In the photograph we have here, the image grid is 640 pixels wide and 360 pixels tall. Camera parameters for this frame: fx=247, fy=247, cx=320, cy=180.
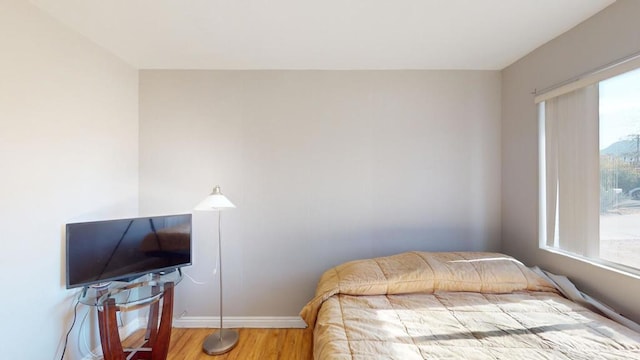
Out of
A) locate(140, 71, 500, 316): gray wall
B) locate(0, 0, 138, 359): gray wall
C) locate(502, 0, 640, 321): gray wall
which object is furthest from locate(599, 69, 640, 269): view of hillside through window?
locate(0, 0, 138, 359): gray wall

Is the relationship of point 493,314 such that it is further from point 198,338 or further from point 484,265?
point 198,338

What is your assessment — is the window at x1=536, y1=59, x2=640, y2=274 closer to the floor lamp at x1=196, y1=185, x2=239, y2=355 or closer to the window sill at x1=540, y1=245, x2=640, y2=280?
the window sill at x1=540, y1=245, x2=640, y2=280

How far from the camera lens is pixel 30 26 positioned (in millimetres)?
1505

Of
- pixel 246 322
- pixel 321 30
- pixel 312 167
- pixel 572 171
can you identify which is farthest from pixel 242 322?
pixel 572 171

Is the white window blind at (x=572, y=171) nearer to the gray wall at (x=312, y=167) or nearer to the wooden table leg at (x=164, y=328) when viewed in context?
the gray wall at (x=312, y=167)

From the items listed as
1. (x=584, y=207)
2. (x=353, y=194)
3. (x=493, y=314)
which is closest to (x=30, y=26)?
(x=353, y=194)

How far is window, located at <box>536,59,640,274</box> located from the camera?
1468 millimetres

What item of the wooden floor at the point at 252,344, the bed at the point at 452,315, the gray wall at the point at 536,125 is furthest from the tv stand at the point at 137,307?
the gray wall at the point at 536,125

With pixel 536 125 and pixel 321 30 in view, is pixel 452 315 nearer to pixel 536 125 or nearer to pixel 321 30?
pixel 536 125

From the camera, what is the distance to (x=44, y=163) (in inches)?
62.1

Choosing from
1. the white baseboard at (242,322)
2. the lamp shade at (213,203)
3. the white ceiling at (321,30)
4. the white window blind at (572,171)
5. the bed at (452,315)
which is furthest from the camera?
the white baseboard at (242,322)

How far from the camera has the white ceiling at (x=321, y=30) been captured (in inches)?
60.8

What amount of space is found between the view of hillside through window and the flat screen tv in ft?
9.98

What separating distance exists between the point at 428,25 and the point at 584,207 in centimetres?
165
